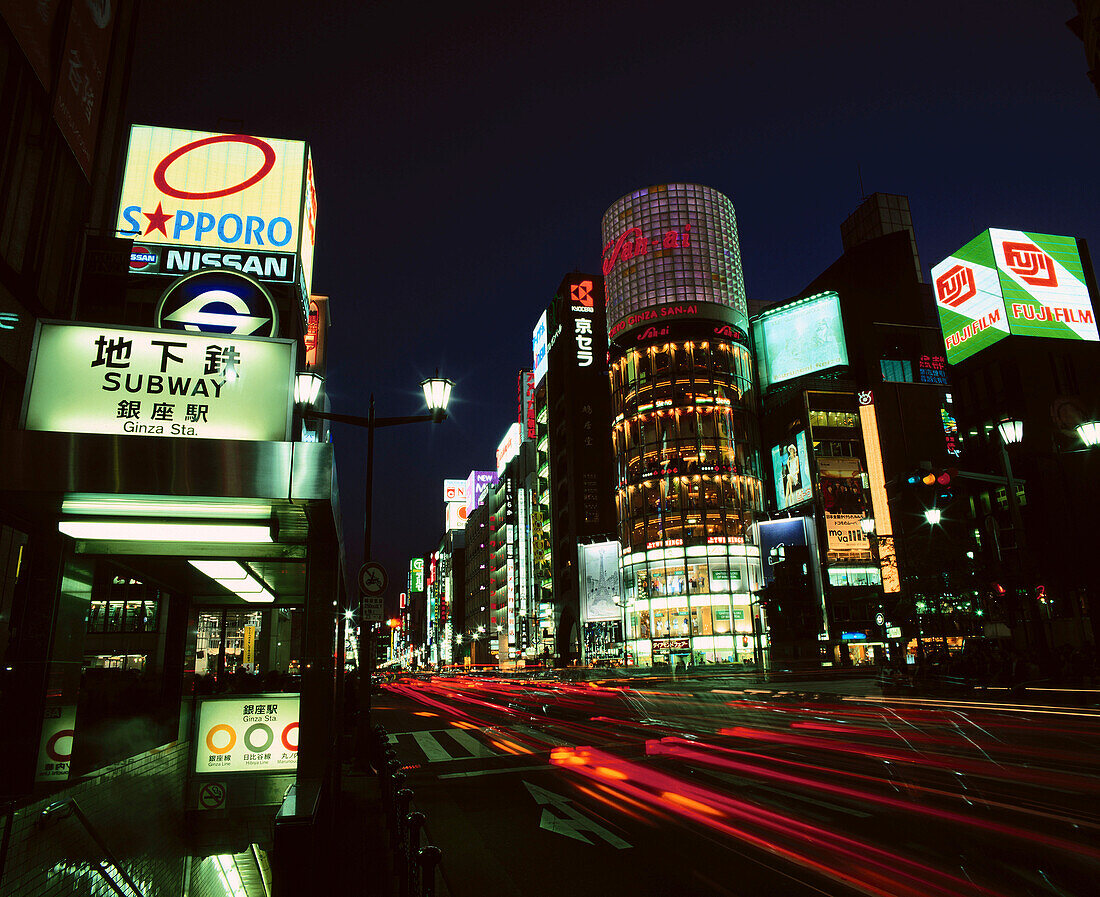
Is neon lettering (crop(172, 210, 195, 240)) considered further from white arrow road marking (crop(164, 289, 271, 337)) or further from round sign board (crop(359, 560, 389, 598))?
white arrow road marking (crop(164, 289, 271, 337))

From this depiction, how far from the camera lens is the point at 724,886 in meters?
7.17

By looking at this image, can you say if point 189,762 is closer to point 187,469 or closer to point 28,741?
point 28,741

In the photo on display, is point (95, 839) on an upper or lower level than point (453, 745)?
upper

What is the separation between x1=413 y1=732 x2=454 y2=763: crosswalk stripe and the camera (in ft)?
58.2

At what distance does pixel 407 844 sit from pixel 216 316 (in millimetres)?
5954

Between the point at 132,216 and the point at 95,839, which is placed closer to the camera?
the point at 95,839

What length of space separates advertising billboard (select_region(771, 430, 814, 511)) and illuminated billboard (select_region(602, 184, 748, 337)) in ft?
50.0

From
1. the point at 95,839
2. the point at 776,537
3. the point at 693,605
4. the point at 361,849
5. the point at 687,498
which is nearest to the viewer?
the point at 95,839

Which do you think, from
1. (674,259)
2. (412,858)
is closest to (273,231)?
(412,858)

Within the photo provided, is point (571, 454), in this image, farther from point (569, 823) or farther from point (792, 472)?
point (569, 823)

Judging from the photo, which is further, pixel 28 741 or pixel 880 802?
pixel 880 802

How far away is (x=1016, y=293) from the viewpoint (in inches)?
2078

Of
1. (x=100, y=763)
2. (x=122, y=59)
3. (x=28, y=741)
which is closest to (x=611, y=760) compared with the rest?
(x=100, y=763)

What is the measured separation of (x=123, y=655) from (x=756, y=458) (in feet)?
229
